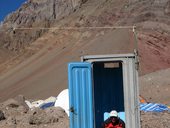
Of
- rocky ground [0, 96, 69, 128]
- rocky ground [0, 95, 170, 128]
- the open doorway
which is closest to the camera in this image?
the open doorway

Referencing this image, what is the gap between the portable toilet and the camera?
26.6ft

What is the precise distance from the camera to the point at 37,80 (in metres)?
40.2

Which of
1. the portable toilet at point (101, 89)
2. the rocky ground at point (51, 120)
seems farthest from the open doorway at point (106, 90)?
the rocky ground at point (51, 120)

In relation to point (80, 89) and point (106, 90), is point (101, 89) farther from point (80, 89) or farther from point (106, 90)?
point (80, 89)

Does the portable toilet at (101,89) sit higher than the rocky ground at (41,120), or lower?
higher

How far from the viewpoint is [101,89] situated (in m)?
9.33

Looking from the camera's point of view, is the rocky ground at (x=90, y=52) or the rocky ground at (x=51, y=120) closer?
the rocky ground at (x=51, y=120)

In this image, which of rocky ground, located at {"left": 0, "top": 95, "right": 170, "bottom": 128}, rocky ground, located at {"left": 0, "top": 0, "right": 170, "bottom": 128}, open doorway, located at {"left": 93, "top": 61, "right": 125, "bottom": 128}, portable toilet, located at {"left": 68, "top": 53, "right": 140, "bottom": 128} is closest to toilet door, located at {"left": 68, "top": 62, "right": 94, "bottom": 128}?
portable toilet, located at {"left": 68, "top": 53, "right": 140, "bottom": 128}

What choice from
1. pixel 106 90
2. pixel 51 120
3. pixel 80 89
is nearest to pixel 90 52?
pixel 51 120

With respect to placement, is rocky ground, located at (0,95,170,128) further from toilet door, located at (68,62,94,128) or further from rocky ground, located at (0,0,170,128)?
toilet door, located at (68,62,94,128)

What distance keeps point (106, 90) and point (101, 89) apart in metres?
0.10

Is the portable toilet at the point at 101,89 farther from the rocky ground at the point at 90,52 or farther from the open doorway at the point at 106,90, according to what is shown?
the rocky ground at the point at 90,52

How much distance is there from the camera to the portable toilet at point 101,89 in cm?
811

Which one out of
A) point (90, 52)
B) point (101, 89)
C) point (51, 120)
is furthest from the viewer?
point (90, 52)
